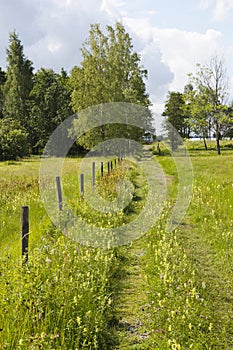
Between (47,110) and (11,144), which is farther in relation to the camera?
(47,110)

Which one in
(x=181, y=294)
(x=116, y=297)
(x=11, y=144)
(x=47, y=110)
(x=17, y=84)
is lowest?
(x=116, y=297)

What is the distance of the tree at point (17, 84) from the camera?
60125 mm

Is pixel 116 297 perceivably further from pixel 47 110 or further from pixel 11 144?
pixel 47 110

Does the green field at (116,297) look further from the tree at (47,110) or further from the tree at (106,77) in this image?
the tree at (47,110)

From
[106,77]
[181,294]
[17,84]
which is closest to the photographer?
[181,294]

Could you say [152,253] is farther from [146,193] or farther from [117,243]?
[146,193]

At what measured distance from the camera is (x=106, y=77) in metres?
43.7

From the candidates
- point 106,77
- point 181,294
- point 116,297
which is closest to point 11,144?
point 106,77

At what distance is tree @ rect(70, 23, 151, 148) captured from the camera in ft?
140

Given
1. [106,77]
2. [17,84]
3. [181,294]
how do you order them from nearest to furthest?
[181,294]
[106,77]
[17,84]

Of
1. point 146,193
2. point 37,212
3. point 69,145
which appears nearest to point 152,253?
point 37,212

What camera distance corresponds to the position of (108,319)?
5.70m

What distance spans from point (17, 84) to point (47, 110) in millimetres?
6138

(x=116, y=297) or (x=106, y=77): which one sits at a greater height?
(x=106, y=77)
